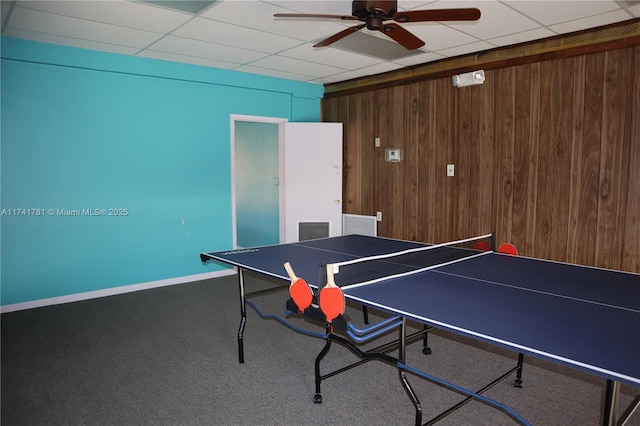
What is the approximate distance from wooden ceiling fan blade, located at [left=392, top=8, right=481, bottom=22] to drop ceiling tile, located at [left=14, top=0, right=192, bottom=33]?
1726 mm

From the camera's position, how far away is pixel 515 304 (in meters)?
1.86

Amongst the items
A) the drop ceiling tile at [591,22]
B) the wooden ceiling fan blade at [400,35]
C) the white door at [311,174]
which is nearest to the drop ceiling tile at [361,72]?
the white door at [311,174]

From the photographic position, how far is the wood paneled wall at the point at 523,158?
359 cm

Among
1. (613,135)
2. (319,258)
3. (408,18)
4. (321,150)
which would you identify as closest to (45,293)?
(319,258)

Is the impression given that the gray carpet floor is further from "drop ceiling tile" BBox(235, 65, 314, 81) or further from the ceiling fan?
"drop ceiling tile" BBox(235, 65, 314, 81)

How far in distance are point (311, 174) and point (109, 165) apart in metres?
2.43

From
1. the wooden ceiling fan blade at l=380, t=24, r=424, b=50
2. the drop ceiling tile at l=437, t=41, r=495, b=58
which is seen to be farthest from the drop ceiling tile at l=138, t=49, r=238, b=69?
the wooden ceiling fan blade at l=380, t=24, r=424, b=50

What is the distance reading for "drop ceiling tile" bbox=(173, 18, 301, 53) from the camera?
11.6 feet

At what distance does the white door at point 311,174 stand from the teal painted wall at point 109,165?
2.12 ft

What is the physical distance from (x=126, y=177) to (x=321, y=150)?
2419mm

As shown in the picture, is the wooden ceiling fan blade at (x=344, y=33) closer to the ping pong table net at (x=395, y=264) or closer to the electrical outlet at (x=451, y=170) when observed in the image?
the ping pong table net at (x=395, y=264)

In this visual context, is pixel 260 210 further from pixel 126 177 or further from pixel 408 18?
pixel 408 18

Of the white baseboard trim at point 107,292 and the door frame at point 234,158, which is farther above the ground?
the door frame at point 234,158

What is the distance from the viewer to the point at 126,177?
460cm
